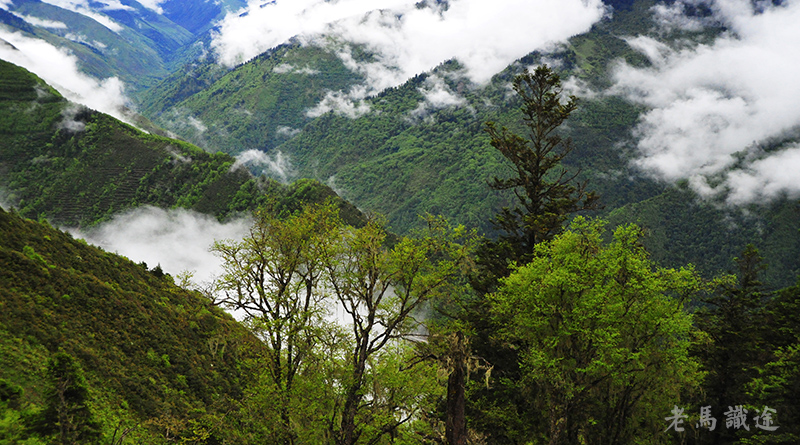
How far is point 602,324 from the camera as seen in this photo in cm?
2084

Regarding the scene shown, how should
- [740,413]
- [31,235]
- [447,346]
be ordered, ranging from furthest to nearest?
[31,235], [740,413], [447,346]

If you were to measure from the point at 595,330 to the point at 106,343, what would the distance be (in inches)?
1453

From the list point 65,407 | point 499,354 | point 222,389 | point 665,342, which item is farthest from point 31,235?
point 665,342

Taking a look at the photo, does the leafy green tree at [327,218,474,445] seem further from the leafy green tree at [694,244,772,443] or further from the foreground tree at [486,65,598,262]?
the leafy green tree at [694,244,772,443]

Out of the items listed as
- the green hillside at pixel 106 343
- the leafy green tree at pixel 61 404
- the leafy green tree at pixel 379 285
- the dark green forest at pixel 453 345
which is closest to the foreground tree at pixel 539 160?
the dark green forest at pixel 453 345

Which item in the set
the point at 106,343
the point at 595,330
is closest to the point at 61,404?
the point at 595,330

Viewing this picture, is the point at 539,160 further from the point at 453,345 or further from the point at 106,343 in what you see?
the point at 106,343

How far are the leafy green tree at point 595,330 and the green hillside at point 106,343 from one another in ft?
39.7

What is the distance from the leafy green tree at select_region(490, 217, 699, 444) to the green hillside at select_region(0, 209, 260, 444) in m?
12.1

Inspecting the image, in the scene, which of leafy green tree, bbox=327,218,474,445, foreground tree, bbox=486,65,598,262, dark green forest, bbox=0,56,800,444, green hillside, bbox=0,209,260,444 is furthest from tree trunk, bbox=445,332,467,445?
foreground tree, bbox=486,65,598,262

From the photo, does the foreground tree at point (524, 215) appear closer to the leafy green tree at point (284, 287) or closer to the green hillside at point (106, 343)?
the leafy green tree at point (284, 287)

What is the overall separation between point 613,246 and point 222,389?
36.8 meters

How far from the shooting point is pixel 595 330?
19.8 metres

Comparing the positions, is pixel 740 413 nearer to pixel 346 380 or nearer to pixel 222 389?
pixel 346 380
